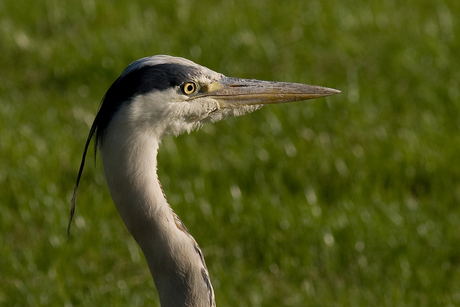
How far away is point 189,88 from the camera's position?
3.13 meters

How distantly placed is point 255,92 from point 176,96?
0.52m

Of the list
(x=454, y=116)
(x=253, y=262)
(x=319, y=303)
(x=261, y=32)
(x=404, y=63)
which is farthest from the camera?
(x=261, y=32)

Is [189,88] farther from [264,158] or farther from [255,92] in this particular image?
[264,158]

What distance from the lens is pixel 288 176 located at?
5289 mm

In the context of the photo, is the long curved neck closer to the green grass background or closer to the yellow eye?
the yellow eye

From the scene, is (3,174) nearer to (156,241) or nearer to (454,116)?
(156,241)

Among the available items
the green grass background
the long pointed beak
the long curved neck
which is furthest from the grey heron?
the green grass background

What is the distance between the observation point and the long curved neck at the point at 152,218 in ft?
9.36

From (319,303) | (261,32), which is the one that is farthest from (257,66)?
(319,303)

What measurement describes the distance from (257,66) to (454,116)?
2.00 m

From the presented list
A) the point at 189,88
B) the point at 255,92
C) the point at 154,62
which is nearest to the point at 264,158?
the point at 255,92

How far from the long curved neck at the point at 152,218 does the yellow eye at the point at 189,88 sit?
290 mm

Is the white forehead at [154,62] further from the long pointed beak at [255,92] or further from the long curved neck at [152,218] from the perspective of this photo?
the long curved neck at [152,218]

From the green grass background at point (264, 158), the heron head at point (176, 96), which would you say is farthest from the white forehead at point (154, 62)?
the green grass background at point (264, 158)
